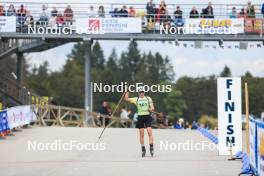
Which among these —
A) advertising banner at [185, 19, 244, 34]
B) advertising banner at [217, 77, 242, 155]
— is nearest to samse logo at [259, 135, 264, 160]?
advertising banner at [217, 77, 242, 155]

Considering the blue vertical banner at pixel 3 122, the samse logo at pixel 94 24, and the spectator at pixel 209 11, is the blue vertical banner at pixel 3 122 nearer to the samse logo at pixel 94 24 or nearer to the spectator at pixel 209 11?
the samse logo at pixel 94 24

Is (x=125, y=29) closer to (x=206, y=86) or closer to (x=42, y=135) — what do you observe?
(x=42, y=135)

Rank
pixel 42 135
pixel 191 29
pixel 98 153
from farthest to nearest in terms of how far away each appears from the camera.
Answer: pixel 191 29
pixel 42 135
pixel 98 153

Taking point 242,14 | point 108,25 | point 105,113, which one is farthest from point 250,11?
point 105,113

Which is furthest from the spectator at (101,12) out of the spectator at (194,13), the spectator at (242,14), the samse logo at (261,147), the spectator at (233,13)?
the samse logo at (261,147)

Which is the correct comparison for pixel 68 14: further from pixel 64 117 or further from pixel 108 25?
pixel 64 117

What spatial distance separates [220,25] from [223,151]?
20000 mm

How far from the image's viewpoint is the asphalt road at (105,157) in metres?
12.6

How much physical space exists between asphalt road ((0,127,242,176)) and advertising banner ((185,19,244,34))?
39.2 feet

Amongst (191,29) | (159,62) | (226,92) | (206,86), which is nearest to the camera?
(226,92)

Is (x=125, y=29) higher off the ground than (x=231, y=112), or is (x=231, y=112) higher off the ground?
(x=125, y=29)

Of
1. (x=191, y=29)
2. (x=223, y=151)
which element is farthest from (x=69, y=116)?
(x=223, y=151)

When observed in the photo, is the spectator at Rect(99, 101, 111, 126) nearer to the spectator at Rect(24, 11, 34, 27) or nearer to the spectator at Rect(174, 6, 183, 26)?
the spectator at Rect(174, 6, 183, 26)

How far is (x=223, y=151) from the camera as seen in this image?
14992mm
